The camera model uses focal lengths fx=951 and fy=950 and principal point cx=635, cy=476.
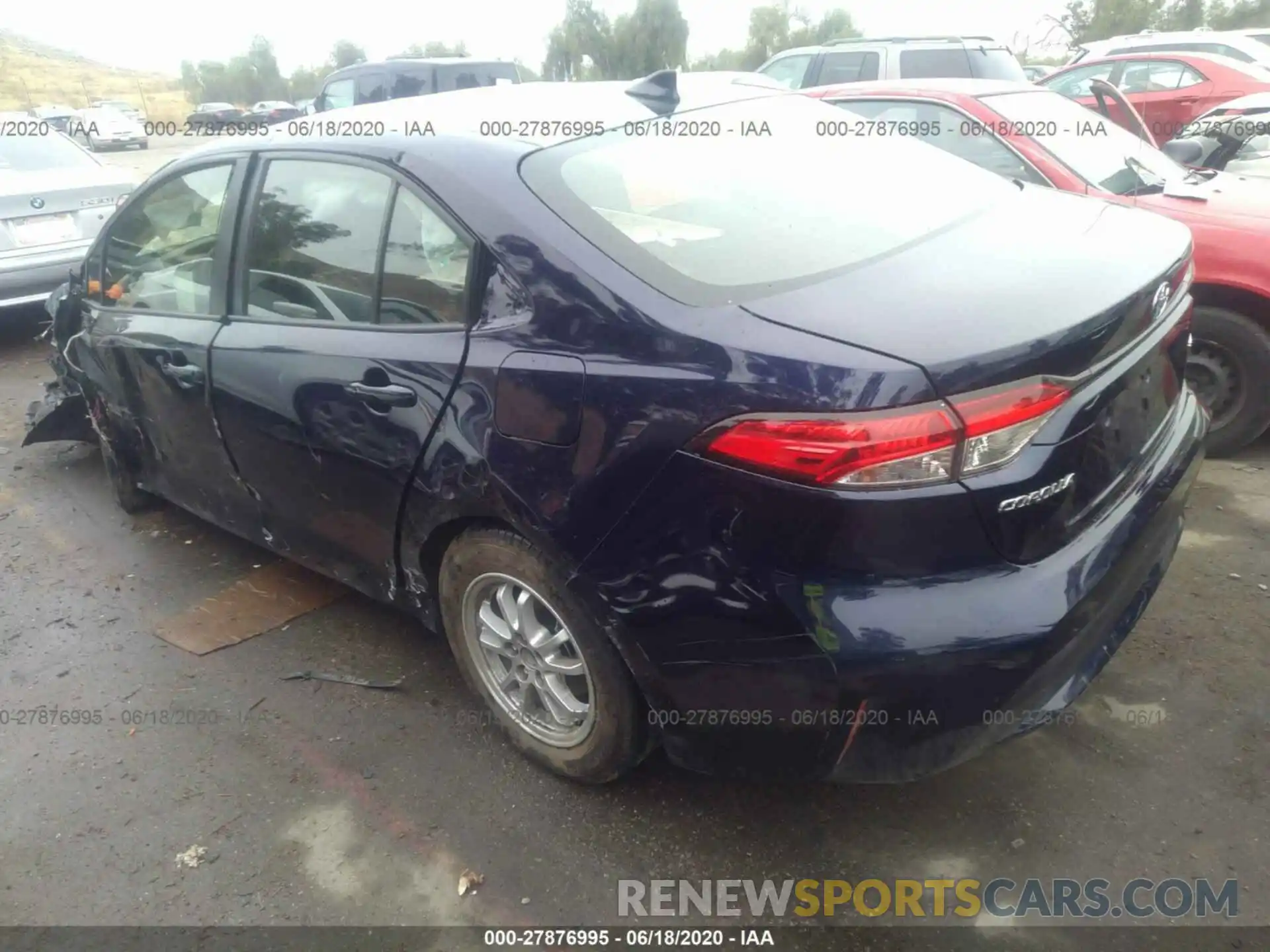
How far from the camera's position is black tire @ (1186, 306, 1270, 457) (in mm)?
3939

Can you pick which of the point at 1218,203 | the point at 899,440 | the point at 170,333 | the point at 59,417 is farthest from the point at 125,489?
the point at 1218,203

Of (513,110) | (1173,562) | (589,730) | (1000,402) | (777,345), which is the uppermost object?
(513,110)

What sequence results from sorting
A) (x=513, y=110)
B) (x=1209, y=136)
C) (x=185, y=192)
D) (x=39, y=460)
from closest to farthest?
1. (x=513, y=110)
2. (x=185, y=192)
3. (x=39, y=460)
4. (x=1209, y=136)

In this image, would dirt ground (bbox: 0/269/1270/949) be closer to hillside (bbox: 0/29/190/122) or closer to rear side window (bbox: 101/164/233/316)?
rear side window (bbox: 101/164/233/316)

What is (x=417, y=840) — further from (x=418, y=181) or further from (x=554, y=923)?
(x=418, y=181)

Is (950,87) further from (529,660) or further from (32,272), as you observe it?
(32,272)

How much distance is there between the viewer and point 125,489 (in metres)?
4.21

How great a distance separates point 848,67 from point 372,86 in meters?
6.14

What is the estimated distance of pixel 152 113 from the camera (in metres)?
44.6

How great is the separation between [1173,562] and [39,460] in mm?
5483

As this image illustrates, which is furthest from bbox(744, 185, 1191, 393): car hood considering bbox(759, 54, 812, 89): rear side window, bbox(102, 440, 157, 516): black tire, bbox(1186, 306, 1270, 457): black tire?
bbox(759, 54, 812, 89): rear side window

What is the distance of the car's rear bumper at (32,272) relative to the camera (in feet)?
22.0

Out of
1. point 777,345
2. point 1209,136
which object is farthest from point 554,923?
point 1209,136

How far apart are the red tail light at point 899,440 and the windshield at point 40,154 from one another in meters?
7.67
